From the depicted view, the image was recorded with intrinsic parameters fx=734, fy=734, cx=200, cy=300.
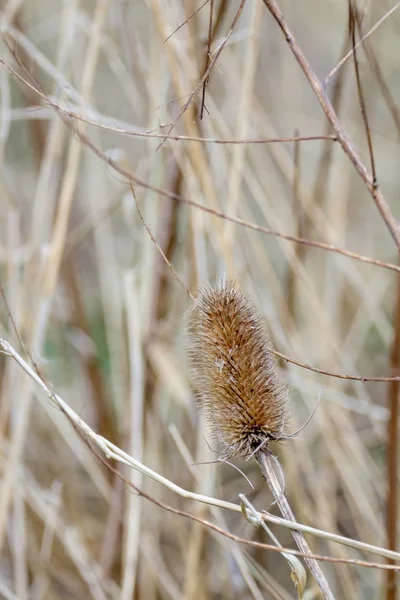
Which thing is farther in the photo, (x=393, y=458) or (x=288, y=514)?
(x=393, y=458)

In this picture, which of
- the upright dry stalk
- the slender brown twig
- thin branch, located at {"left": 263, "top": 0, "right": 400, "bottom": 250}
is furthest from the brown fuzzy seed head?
the slender brown twig

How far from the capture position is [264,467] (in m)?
0.55

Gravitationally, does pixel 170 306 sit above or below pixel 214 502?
above

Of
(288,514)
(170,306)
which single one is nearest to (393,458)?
(288,514)

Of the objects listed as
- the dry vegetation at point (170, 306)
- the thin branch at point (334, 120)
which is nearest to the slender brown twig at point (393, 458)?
the dry vegetation at point (170, 306)

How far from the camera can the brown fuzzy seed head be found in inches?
22.0

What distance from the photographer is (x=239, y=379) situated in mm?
562

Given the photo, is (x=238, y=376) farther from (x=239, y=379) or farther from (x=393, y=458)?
(x=393, y=458)

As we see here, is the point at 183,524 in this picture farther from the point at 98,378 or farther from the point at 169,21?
the point at 169,21

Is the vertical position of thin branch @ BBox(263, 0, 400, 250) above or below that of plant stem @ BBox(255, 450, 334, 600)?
above

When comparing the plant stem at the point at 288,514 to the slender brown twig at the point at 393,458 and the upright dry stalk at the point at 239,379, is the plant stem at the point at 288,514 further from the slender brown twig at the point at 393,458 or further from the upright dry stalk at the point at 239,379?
the slender brown twig at the point at 393,458

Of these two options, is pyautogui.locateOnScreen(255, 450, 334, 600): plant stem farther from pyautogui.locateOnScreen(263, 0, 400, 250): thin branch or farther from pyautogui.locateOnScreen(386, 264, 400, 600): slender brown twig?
pyautogui.locateOnScreen(386, 264, 400, 600): slender brown twig

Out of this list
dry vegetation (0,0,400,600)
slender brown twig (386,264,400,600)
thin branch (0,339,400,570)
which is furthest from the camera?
dry vegetation (0,0,400,600)

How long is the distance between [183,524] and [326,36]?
71.7 inches
